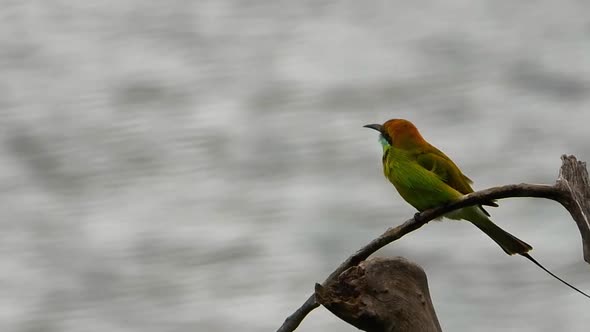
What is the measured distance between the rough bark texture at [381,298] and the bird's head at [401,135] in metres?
1.02

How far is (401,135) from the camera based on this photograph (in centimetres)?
409

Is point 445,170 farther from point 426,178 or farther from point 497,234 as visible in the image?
point 497,234

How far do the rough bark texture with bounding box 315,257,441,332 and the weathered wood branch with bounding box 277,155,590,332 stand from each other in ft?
0.13

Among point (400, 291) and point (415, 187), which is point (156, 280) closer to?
point (415, 187)

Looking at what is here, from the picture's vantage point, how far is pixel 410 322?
3047 mm

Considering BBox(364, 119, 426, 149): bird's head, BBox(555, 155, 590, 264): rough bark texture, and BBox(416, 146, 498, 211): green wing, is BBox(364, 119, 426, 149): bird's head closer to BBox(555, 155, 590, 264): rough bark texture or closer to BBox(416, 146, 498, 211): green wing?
BBox(416, 146, 498, 211): green wing

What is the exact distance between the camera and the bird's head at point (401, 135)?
407cm

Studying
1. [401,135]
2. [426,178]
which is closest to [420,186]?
[426,178]

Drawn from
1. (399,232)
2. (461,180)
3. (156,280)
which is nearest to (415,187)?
(461,180)

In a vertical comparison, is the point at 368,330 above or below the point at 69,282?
below

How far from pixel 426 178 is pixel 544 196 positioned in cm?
88

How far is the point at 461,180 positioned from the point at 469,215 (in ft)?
0.47

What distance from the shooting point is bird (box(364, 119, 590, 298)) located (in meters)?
3.84

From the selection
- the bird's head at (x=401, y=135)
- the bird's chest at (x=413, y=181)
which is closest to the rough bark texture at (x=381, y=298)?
the bird's chest at (x=413, y=181)
